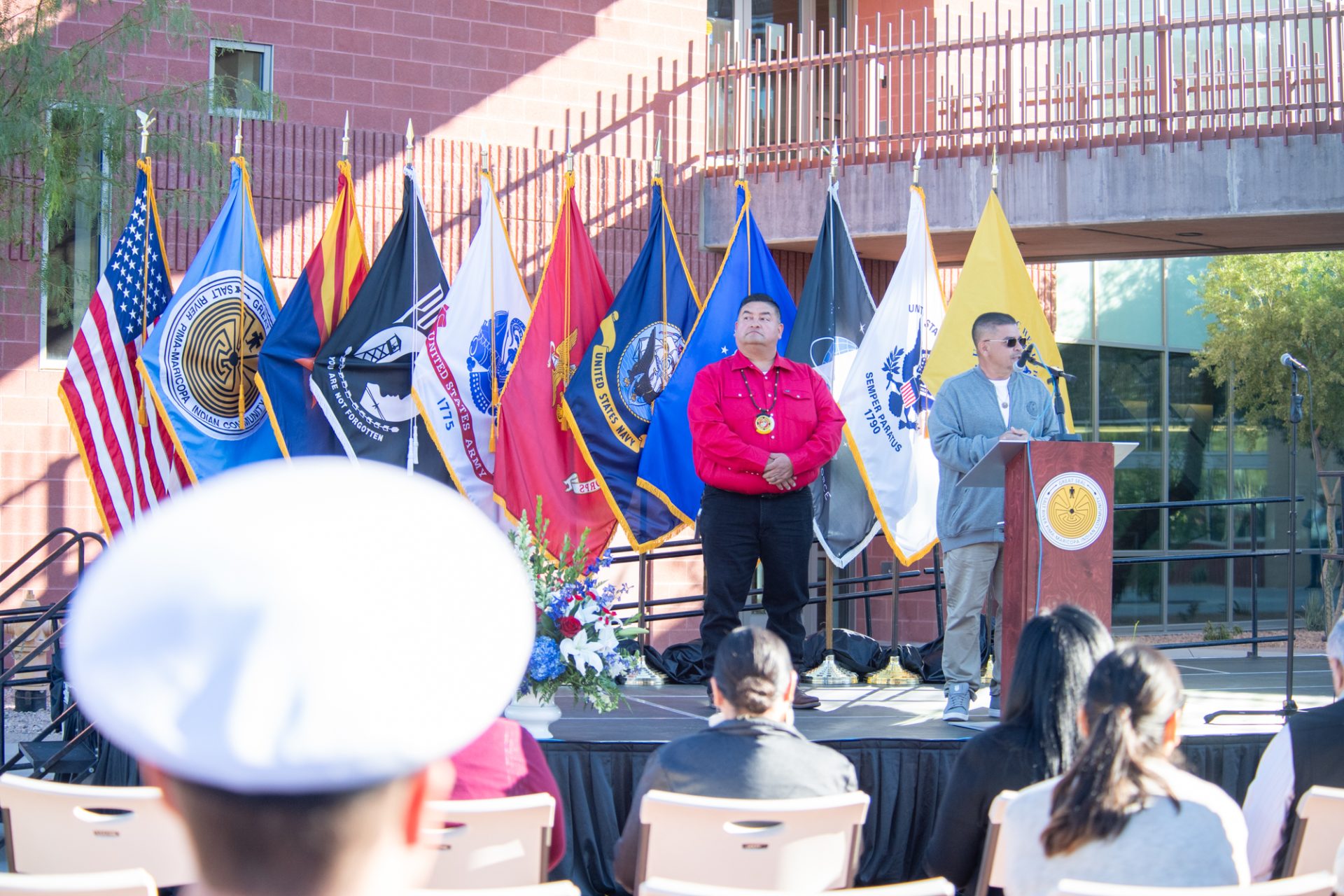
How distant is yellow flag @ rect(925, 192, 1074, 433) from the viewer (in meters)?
6.93

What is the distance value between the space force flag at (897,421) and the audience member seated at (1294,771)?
385cm

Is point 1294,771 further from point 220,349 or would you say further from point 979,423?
point 220,349

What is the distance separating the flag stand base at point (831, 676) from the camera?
21.2 feet

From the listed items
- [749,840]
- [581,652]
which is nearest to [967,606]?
[581,652]

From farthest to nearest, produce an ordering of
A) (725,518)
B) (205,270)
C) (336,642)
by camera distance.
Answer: (205,270), (725,518), (336,642)

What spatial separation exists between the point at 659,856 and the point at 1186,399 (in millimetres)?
11664

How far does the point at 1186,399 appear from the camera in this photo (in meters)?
13.2

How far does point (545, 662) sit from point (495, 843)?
1.53 meters

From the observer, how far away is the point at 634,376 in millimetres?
7359

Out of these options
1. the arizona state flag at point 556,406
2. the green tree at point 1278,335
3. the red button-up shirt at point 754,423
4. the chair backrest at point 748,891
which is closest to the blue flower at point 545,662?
the red button-up shirt at point 754,423

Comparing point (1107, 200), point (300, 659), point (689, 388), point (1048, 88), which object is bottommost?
point (300, 659)

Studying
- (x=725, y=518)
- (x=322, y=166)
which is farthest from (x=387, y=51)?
(x=725, y=518)

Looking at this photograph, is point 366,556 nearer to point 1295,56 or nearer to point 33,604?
point 33,604

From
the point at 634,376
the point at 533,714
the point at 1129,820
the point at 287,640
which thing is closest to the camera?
the point at 287,640
